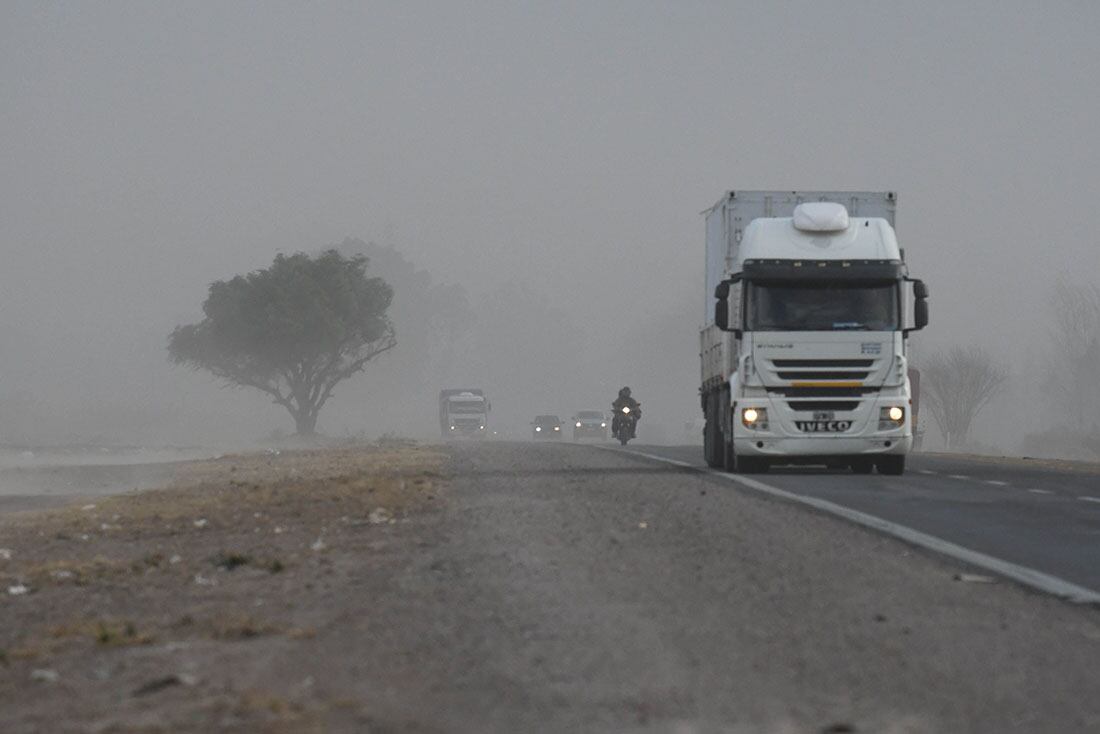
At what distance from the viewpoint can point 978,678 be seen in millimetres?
7625

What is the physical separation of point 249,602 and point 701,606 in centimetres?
284

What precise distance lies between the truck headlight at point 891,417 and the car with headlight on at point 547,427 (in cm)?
7317

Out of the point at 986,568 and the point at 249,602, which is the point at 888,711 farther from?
the point at 986,568

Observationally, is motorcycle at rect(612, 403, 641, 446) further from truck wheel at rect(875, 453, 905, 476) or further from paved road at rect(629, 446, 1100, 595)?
truck wheel at rect(875, 453, 905, 476)

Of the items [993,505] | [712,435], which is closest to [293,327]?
[712,435]

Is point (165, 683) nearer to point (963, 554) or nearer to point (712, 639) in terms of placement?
point (712, 639)

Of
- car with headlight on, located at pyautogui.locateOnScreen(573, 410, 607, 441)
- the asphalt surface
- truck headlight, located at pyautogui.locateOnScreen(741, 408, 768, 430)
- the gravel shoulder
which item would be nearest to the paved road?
truck headlight, located at pyautogui.locateOnScreen(741, 408, 768, 430)

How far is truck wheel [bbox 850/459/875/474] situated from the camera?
88.0ft

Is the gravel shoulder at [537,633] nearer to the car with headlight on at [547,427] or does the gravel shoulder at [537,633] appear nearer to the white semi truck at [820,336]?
the white semi truck at [820,336]

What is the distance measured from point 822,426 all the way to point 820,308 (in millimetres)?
1679

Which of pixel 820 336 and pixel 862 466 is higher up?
pixel 820 336

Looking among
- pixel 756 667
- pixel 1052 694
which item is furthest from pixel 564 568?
pixel 1052 694

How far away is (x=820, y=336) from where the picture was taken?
82.2 feet

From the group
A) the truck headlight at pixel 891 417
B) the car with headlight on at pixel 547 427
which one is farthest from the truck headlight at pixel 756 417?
the car with headlight on at pixel 547 427
